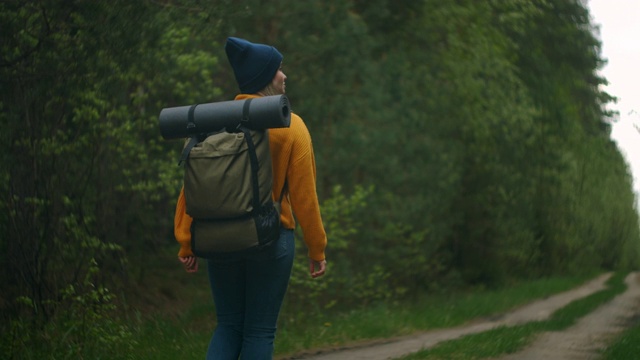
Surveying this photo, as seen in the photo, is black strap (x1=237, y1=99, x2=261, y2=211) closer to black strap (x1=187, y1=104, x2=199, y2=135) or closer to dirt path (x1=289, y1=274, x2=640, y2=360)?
black strap (x1=187, y1=104, x2=199, y2=135)

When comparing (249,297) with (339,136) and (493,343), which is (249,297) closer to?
(493,343)

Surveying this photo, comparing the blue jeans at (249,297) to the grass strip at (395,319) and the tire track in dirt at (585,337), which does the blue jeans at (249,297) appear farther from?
the tire track in dirt at (585,337)

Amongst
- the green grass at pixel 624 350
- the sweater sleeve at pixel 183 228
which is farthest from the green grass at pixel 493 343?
the sweater sleeve at pixel 183 228

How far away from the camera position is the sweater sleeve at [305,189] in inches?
173

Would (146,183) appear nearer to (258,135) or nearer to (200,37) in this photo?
(200,37)

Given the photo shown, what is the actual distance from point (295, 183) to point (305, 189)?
6 centimetres

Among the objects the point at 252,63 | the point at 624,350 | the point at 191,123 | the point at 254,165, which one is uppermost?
the point at 252,63

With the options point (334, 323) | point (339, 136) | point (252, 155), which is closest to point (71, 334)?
point (334, 323)

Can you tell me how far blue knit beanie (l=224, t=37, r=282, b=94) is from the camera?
4.50m

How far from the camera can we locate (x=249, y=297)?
4.52 metres

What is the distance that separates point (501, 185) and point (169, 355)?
1165 centimetres

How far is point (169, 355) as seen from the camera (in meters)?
7.64

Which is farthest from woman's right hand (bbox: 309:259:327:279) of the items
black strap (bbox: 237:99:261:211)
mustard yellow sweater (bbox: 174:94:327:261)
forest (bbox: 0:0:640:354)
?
forest (bbox: 0:0:640:354)

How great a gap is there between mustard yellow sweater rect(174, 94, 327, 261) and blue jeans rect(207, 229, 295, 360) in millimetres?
107
